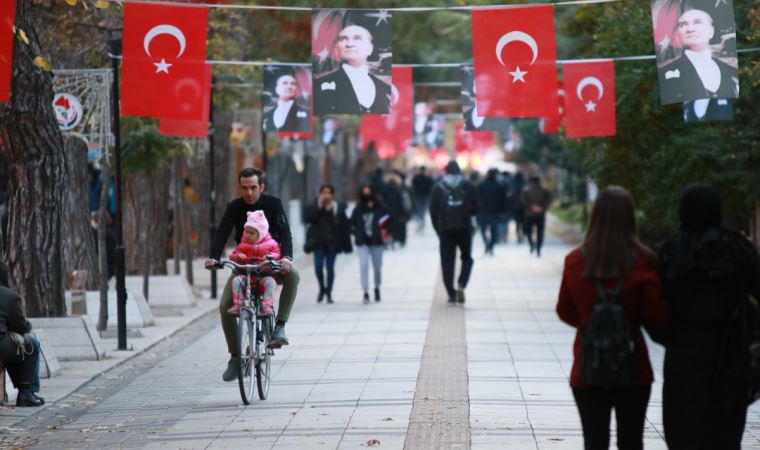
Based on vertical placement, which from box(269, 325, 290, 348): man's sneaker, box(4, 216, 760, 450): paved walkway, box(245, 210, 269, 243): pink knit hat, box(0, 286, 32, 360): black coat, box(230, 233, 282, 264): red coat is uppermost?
box(245, 210, 269, 243): pink knit hat

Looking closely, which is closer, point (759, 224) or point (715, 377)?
point (715, 377)

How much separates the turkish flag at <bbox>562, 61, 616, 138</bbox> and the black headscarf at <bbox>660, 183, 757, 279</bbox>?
37.2 ft

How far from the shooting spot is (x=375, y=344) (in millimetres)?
16234

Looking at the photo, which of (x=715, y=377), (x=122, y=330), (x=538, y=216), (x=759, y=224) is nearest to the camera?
(x=715, y=377)

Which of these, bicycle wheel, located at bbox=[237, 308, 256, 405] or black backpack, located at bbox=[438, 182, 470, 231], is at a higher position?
black backpack, located at bbox=[438, 182, 470, 231]

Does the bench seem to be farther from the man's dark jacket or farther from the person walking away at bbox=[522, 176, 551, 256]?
the person walking away at bbox=[522, 176, 551, 256]

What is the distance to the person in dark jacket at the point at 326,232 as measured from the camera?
71.6 feet

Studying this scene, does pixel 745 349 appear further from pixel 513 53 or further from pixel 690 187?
pixel 513 53

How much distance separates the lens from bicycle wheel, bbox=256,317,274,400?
1173 cm

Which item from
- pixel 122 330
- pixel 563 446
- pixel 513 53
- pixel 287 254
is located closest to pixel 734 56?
pixel 513 53

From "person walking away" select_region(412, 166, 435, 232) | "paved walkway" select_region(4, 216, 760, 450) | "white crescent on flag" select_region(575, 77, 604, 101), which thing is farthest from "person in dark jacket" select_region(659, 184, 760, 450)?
"person walking away" select_region(412, 166, 435, 232)

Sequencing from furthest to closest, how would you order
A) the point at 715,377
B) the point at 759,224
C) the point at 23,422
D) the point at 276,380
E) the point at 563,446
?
the point at 759,224, the point at 276,380, the point at 23,422, the point at 563,446, the point at 715,377

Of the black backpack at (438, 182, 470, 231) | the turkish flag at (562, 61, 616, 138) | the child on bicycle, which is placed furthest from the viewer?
the black backpack at (438, 182, 470, 231)

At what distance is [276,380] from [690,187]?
23.1ft
